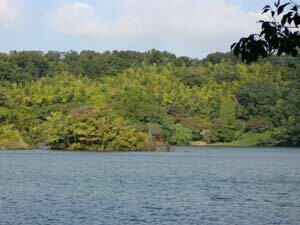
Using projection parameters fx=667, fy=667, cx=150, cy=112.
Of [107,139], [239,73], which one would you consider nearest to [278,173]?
[107,139]

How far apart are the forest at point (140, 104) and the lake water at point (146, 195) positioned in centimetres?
2938

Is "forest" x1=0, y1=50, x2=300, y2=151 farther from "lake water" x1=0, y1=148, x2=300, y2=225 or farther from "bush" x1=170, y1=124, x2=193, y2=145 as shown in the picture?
"lake water" x1=0, y1=148, x2=300, y2=225

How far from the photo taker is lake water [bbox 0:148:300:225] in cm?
2430

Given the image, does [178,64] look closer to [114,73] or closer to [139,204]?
[114,73]

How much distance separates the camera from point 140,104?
102 m

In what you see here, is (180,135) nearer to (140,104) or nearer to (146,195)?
(140,104)

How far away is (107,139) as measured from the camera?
269ft

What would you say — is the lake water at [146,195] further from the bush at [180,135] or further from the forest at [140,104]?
the bush at [180,135]

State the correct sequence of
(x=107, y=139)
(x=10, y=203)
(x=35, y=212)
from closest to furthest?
(x=35, y=212), (x=10, y=203), (x=107, y=139)

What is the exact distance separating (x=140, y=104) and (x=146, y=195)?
69896 mm

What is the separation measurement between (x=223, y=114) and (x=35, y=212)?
85698 mm

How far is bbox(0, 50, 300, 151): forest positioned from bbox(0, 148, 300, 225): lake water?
96.4 ft

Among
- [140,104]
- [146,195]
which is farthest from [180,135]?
[146,195]

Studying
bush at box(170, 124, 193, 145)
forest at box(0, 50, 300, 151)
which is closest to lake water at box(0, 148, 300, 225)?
forest at box(0, 50, 300, 151)
